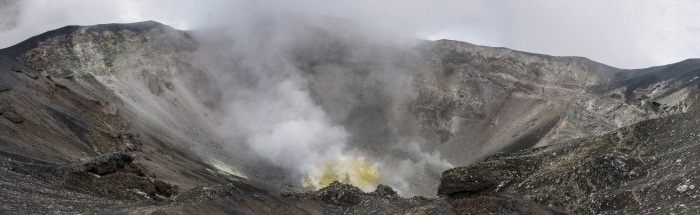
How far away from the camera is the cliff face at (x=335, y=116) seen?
169 ft

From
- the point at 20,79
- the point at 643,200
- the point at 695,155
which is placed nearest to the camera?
the point at 643,200

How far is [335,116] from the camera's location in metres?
142

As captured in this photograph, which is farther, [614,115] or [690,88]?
[614,115]

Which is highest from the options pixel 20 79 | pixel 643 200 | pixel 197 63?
pixel 197 63

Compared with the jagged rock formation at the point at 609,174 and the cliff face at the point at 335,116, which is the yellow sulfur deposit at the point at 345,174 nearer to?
the cliff face at the point at 335,116

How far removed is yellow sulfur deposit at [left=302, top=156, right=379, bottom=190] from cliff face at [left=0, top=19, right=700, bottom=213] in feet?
11.4

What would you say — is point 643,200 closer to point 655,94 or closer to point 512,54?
point 655,94

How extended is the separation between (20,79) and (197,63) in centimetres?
6201

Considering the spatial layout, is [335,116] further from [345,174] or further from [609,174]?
[609,174]

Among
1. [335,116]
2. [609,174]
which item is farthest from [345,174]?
[609,174]

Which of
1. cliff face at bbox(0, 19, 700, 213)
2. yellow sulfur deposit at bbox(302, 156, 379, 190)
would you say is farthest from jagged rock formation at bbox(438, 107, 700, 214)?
yellow sulfur deposit at bbox(302, 156, 379, 190)

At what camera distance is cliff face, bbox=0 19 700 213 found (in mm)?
51469

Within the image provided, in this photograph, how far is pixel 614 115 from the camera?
110m

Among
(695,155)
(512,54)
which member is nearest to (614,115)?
(512,54)
